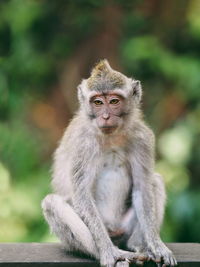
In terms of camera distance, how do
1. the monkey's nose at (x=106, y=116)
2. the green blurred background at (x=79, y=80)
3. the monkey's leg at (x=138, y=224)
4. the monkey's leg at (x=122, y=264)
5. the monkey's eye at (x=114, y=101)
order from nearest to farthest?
the monkey's leg at (x=122, y=264), the monkey's nose at (x=106, y=116), the monkey's eye at (x=114, y=101), the monkey's leg at (x=138, y=224), the green blurred background at (x=79, y=80)

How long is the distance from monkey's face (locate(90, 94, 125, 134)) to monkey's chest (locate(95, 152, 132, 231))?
0.43m

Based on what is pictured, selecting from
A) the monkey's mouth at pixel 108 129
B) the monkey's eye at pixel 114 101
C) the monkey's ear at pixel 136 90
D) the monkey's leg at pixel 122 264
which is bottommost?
the monkey's leg at pixel 122 264

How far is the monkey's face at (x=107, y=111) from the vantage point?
6355mm

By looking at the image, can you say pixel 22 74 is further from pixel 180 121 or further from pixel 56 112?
pixel 180 121

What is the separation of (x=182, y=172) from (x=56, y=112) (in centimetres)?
333

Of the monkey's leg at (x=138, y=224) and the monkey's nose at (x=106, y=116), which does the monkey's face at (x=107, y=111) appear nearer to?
the monkey's nose at (x=106, y=116)

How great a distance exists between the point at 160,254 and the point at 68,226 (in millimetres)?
811

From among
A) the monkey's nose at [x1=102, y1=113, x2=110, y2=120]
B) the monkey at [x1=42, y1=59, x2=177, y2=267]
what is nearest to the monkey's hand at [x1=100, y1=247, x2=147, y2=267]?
the monkey at [x1=42, y1=59, x2=177, y2=267]

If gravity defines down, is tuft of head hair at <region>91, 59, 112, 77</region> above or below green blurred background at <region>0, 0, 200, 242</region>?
below

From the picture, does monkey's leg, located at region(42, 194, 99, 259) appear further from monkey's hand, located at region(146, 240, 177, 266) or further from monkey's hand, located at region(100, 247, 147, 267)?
monkey's hand, located at region(146, 240, 177, 266)

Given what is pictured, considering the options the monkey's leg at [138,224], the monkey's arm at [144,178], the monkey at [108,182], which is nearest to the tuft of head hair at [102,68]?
the monkey at [108,182]

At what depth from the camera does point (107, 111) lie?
21.0 feet

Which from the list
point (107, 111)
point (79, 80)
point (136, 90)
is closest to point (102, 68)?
point (107, 111)

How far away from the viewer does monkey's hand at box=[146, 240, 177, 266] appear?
20.5 feet
